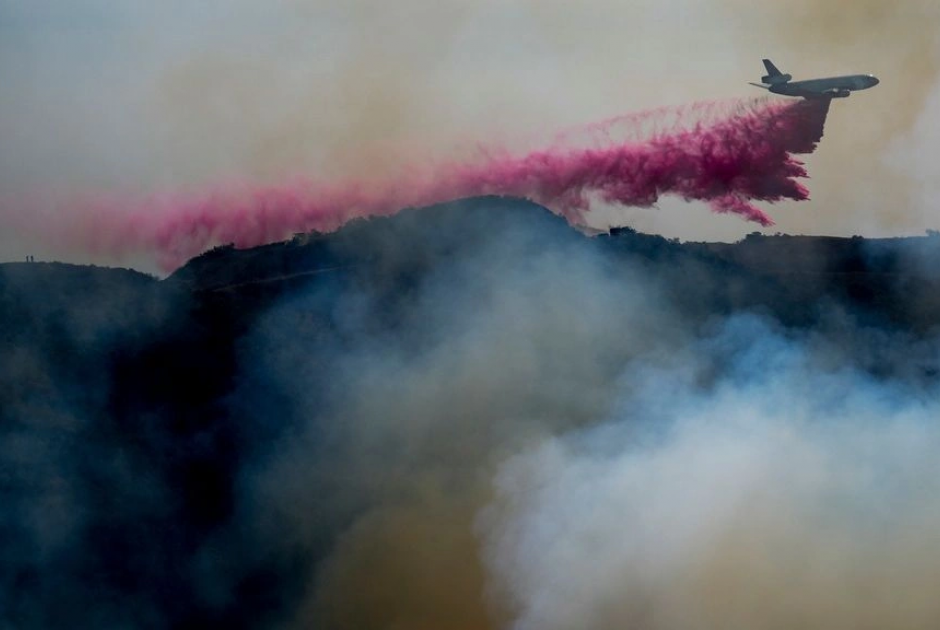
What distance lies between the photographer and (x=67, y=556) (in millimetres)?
48344

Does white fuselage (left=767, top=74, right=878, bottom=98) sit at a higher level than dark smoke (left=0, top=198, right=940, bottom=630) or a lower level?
higher

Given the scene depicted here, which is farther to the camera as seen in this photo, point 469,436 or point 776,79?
point 776,79

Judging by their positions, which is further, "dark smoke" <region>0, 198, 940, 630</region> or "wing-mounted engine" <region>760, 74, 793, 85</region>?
"wing-mounted engine" <region>760, 74, 793, 85</region>

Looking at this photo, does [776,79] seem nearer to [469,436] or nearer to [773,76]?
[773,76]

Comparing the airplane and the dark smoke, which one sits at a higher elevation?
the airplane

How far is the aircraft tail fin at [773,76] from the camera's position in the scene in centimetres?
6353

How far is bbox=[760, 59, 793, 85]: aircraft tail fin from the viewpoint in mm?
63531

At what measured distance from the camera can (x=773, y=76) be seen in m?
63.8

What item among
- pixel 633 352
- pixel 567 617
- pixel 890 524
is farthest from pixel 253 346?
pixel 890 524

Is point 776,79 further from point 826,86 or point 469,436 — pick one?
point 469,436

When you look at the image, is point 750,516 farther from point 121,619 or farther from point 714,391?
point 121,619

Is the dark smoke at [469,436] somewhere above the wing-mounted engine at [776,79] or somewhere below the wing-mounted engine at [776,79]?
below

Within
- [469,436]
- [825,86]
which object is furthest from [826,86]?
[469,436]

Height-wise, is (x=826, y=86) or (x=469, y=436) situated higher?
(x=826, y=86)
